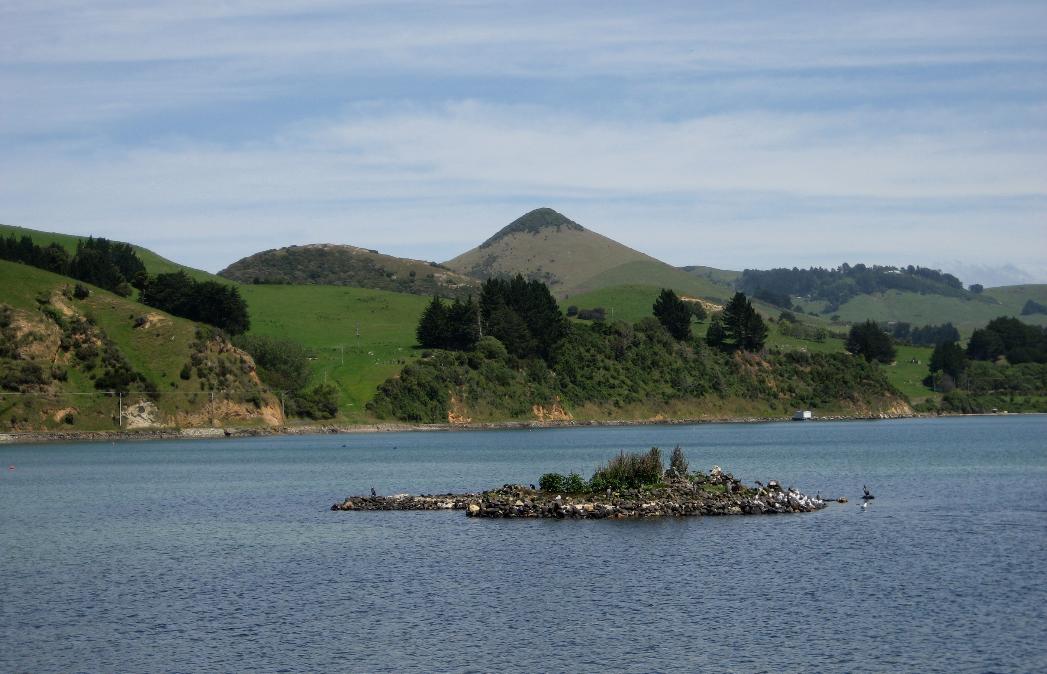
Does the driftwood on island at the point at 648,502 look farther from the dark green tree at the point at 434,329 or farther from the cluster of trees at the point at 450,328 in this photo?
the cluster of trees at the point at 450,328

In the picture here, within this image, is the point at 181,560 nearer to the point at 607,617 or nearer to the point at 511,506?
the point at 511,506

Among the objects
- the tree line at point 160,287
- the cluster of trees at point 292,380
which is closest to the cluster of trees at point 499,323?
the cluster of trees at point 292,380

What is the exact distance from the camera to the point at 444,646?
A: 3178 cm

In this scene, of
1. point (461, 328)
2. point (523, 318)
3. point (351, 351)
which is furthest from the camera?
point (523, 318)

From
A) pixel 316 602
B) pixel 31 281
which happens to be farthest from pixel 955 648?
pixel 31 281

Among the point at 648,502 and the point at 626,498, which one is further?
the point at 626,498

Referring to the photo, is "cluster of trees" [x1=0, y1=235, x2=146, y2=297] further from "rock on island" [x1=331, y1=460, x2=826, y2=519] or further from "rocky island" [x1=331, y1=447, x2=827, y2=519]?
"rock on island" [x1=331, y1=460, x2=826, y2=519]

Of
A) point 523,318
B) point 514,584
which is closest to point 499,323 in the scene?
point 523,318

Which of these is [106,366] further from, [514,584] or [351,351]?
[514,584]

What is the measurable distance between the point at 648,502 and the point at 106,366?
4287 inches

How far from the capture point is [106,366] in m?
148

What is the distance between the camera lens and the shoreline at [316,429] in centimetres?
14075

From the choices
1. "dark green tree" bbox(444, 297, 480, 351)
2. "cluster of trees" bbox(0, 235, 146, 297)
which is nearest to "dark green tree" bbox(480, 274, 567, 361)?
"dark green tree" bbox(444, 297, 480, 351)

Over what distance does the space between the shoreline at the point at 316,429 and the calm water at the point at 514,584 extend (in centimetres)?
6591
